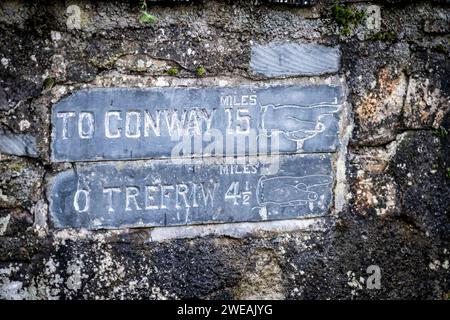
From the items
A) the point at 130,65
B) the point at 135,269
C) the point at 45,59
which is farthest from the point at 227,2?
the point at 135,269

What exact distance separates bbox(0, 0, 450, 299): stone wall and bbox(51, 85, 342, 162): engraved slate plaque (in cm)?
4

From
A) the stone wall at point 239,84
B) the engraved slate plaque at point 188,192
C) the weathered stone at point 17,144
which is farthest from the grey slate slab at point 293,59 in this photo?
the weathered stone at point 17,144

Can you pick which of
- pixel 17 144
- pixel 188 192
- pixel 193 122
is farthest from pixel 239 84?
pixel 17 144

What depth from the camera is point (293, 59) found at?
218cm

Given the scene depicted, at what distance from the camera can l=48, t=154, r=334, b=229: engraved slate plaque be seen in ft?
6.89

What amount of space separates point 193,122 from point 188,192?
273 mm

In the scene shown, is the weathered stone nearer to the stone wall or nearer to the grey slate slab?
the stone wall

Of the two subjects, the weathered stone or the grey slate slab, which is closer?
the weathered stone

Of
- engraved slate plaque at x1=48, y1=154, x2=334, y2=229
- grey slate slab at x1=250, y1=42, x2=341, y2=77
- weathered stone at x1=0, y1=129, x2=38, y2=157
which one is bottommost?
engraved slate plaque at x1=48, y1=154, x2=334, y2=229

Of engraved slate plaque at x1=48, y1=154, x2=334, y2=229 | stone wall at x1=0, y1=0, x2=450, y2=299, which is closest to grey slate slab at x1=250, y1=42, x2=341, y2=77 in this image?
stone wall at x1=0, y1=0, x2=450, y2=299

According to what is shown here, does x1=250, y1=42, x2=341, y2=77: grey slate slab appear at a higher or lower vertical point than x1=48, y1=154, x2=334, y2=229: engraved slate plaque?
higher

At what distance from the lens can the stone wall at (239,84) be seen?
2037mm

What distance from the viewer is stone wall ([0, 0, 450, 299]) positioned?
80.2 inches

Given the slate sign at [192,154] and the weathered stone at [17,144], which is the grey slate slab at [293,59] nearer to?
the slate sign at [192,154]
